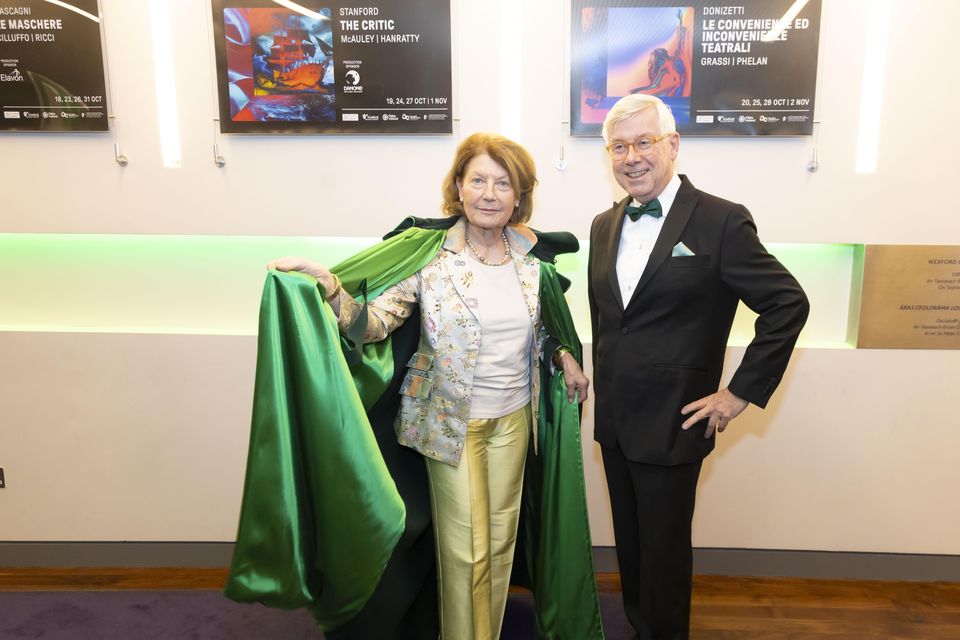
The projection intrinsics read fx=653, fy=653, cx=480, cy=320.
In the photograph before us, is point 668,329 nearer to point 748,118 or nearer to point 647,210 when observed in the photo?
→ point 647,210

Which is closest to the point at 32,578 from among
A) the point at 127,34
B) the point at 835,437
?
the point at 127,34

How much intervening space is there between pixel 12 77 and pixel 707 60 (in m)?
2.83

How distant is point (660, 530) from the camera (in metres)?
1.98

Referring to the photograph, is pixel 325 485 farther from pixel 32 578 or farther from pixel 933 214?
pixel 933 214

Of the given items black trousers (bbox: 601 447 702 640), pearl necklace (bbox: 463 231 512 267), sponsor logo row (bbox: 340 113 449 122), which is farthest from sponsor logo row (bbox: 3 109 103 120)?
black trousers (bbox: 601 447 702 640)

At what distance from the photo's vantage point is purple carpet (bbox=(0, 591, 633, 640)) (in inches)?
98.6

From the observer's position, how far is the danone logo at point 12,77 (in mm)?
2686

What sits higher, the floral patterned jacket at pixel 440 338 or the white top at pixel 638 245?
the white top at pixel 638 245

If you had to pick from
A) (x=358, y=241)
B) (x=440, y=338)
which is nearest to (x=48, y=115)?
(x=358, y=241)

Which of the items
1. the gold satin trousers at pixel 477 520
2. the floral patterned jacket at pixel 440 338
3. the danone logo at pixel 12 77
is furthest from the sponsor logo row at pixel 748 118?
the danone logo at pixel 12 77

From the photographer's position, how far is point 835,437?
2855mm

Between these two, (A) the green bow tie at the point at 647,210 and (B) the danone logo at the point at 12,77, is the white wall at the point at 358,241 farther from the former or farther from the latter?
(A) the green bow tie at the point at 647,210

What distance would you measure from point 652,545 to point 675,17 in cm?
199

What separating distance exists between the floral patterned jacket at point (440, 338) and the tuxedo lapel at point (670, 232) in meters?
0.35
